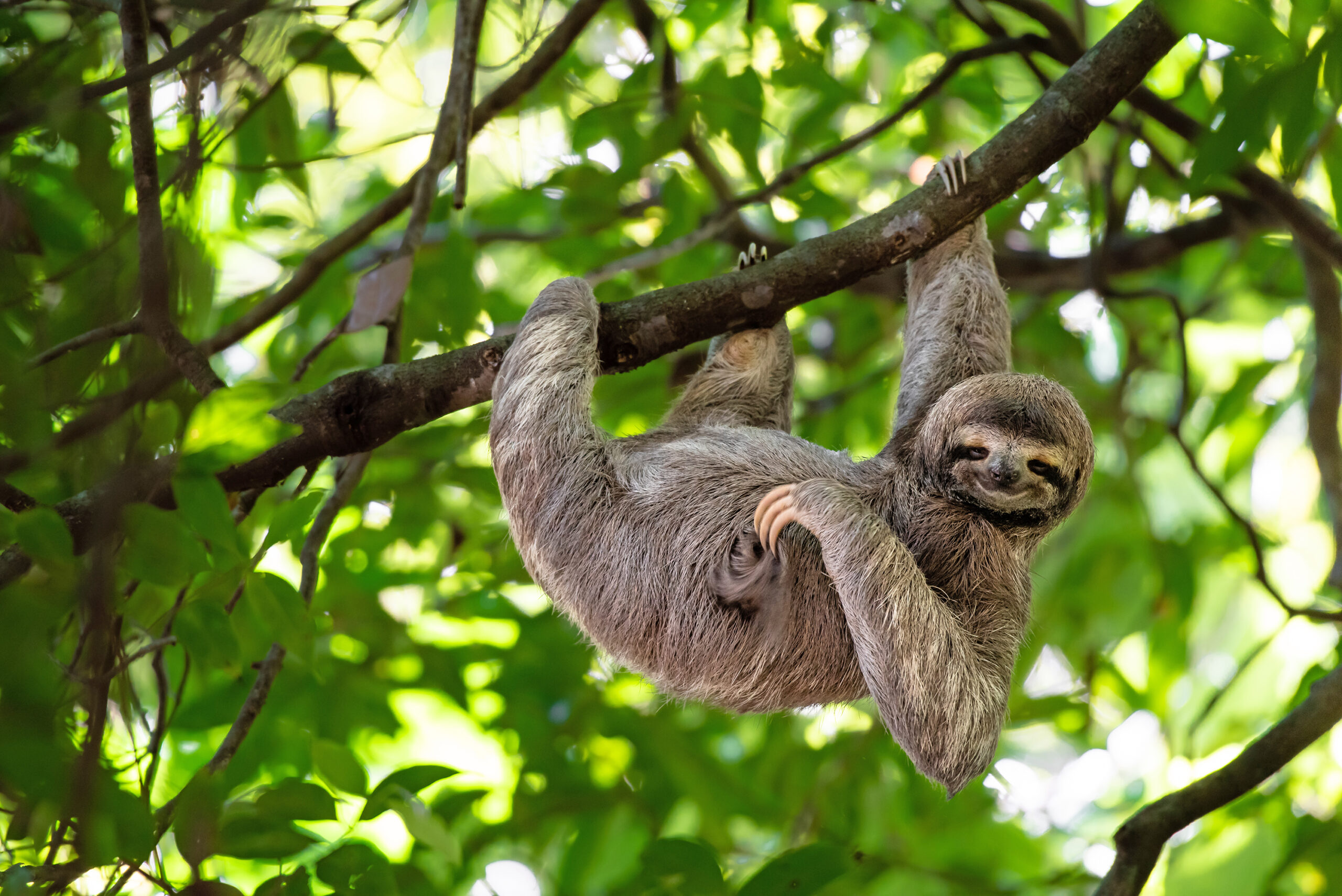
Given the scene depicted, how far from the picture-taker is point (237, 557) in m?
3.07

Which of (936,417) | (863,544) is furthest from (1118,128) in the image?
(863,544)

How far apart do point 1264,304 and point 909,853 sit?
5.95 m

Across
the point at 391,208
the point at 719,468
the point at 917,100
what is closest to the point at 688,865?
the point at 719,468

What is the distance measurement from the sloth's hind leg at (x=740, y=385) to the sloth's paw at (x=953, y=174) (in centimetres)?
138

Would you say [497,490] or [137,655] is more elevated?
[497,490]

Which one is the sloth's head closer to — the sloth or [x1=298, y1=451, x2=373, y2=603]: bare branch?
the sloth

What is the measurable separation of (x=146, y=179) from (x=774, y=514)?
109 inches

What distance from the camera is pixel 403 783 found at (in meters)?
3.91

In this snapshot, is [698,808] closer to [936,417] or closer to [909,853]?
[909,853]

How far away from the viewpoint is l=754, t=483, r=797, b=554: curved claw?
456 centimetres

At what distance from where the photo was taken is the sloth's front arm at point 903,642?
14.0ft

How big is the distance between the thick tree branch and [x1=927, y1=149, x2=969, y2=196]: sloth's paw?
0.05 meters

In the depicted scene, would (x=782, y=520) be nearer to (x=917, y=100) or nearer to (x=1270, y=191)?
(x=917, y=100)

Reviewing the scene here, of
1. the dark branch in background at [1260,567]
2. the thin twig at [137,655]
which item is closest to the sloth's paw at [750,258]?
the dark branch in background at [1260,567]
